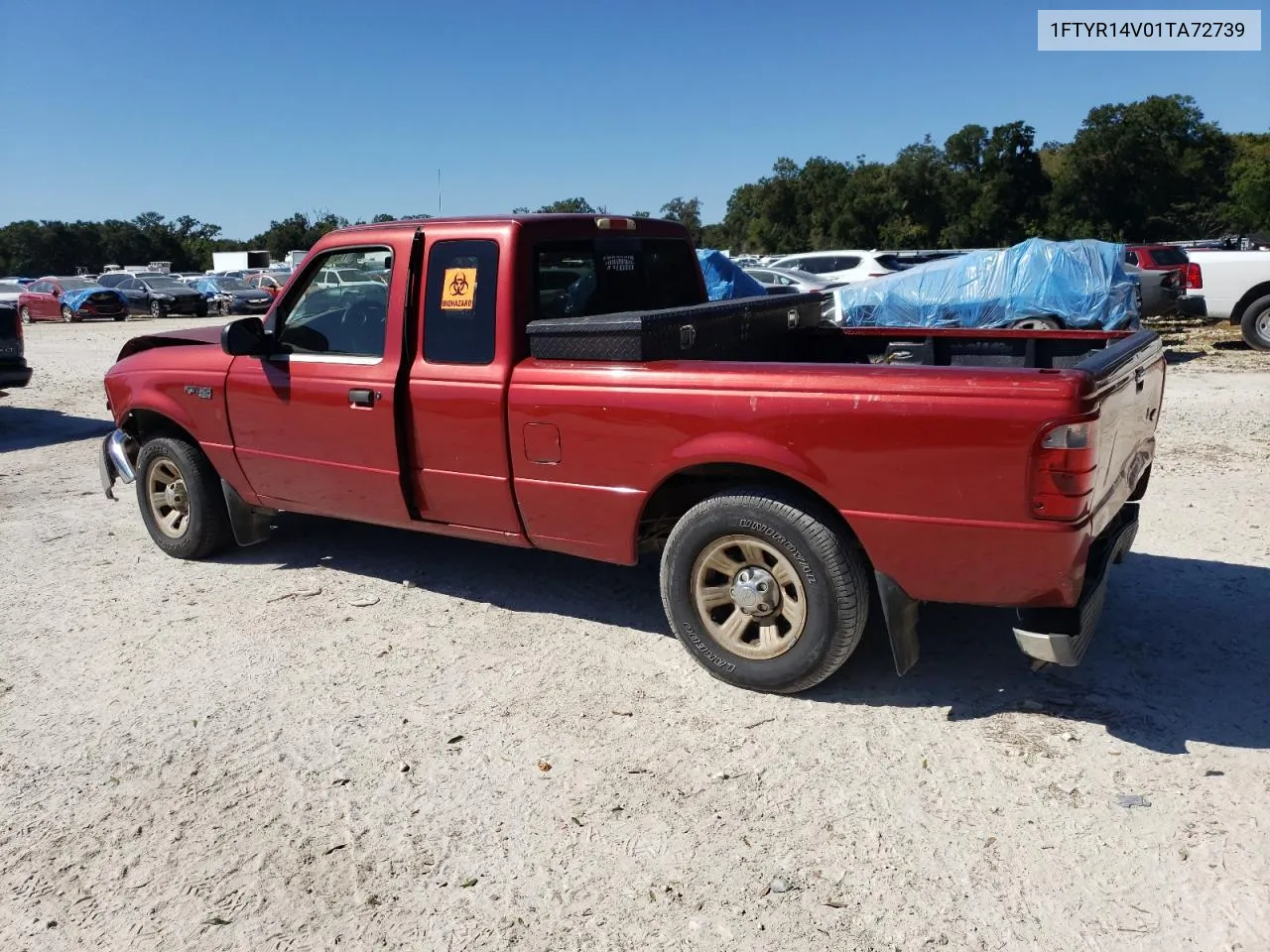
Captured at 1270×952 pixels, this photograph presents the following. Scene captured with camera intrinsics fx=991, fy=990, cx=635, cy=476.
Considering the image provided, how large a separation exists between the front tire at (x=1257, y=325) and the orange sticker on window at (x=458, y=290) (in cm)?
1359

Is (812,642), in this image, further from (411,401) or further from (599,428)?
(411,401)

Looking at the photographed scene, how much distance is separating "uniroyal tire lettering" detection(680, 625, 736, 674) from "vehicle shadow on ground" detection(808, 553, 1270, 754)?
1.21ft

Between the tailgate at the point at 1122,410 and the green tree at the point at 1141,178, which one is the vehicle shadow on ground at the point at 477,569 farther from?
the green tree at the point at 1141,178

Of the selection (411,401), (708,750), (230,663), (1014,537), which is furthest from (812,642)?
(230,663)

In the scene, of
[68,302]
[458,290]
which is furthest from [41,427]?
[68,302]

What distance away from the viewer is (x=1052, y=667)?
4117 millimetres

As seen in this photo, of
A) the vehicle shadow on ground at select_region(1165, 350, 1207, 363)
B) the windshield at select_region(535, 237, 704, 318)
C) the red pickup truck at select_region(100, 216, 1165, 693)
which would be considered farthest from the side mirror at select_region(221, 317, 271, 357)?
the vehicle shadow on ground at select_region(1165, 350, 1207, 363)

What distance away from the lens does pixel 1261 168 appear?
41.8m

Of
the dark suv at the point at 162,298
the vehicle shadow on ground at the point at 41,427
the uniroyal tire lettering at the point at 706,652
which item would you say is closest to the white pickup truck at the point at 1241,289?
the uniroyal tire lettering at the point at 706,652

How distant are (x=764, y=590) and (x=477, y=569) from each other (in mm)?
2252

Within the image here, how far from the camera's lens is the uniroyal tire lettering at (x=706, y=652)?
402 centimetres

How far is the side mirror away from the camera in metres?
4.99

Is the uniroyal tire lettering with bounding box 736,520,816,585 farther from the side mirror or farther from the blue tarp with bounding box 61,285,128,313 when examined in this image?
the blue tarp with bounding box 61,285,128,313

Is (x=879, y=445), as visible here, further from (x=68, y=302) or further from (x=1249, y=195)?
(x=1249, y=195)
